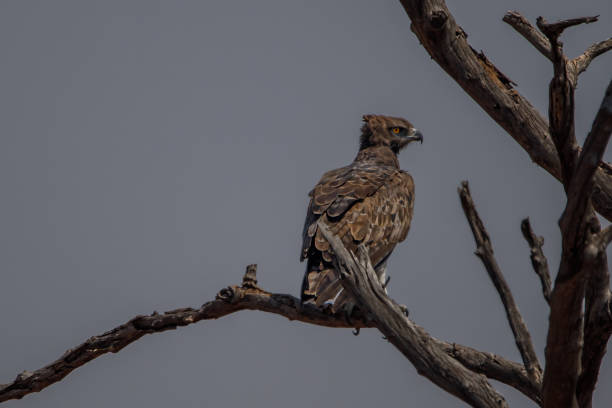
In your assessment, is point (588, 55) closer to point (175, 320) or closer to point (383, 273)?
point (383, 273)

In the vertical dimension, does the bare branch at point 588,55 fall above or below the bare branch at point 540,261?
above

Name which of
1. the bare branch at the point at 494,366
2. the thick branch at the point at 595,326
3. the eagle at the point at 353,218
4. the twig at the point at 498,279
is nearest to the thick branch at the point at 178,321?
the eagle at the point at 353,218

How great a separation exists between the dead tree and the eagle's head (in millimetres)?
4556

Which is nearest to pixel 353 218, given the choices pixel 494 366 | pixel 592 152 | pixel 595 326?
pixel 494 366

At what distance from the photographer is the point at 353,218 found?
27.3 feet

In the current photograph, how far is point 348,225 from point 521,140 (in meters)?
1.99

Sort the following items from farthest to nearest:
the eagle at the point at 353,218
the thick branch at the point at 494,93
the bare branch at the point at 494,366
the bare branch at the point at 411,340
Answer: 1. the eagle at the point at 353,218
2. the thick branch at the point at 494,93
3. the bare branch at the point at 494,366
4. the bare branch at the point at 411,340

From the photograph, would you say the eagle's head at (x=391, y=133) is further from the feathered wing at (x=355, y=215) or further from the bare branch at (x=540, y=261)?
the bare branch at (x=540, y=261)

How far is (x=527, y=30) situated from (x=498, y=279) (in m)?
3.12

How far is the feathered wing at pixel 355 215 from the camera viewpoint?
7501mm

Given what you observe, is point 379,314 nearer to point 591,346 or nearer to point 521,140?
point 591,346

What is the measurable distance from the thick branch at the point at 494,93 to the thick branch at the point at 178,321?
7.06ft

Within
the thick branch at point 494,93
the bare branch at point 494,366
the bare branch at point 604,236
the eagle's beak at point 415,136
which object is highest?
the eagle's beak at point 415,136

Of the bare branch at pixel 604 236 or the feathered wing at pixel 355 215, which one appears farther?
the feathered wing at pixel 355 215
